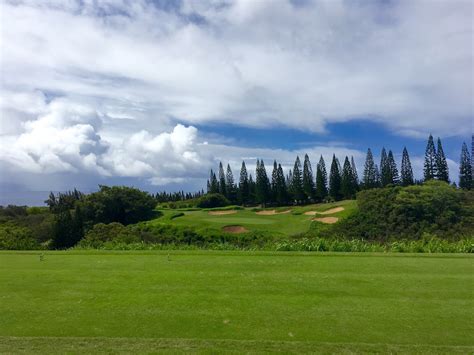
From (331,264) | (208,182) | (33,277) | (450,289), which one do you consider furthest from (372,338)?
(208,182)

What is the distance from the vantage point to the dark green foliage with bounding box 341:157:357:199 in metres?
66.5

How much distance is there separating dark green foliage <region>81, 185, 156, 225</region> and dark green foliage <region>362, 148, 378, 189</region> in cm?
3497

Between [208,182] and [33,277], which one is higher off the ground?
[208,182]

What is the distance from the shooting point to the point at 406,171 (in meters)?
64.6

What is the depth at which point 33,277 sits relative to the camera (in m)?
9.42

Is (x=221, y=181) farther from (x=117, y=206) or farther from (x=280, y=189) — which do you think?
(x=117, y=206)

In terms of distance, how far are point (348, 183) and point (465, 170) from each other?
17.5m

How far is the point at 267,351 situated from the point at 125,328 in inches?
83.9

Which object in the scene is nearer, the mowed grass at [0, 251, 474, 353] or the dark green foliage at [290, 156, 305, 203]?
the mowed grass at [0, 251, 474, 353]

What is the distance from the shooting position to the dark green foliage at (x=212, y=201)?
73.3 meters

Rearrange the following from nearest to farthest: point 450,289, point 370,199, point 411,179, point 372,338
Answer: point 372,338
point 450,289
point 370,199
point 411,179

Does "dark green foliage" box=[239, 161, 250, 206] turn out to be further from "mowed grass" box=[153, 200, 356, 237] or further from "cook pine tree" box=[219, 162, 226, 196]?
"mowed grass" box=[153, 200, 356, 237]

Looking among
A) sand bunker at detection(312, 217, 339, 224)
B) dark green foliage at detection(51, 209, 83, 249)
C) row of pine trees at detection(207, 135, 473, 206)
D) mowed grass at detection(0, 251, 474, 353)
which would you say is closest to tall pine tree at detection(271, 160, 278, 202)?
row of pine trees at detection(207, 135, 473, 206)

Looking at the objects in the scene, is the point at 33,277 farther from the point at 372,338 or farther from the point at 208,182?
the point at 208,182
